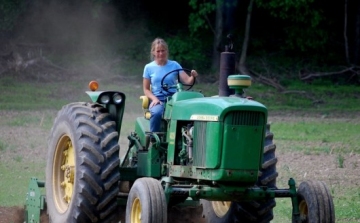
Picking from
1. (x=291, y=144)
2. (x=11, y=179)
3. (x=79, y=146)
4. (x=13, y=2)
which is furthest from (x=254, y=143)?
(x=13, y=2)

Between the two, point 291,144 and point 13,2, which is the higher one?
point 13,2

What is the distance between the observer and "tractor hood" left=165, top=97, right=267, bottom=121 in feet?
26.8

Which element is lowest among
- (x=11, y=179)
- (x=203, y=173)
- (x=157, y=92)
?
(x=11, y=179)

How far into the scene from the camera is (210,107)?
8336 millimetres

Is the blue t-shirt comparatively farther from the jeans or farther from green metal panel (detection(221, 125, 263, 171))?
green metal panel (detection(221, 125, 263, 171))

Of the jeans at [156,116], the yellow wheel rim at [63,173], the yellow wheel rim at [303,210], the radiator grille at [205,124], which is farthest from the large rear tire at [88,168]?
the yellow wheel rim at [303,210]

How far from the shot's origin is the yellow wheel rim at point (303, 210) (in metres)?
8.55

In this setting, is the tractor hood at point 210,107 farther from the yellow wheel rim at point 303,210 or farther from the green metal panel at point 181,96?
the yellow wheel rim at point 303,210

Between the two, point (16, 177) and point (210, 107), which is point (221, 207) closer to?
point (210, 107)

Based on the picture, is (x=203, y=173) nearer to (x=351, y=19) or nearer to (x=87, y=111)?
(x=87, y=111)

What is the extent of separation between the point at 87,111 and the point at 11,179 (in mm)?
4237

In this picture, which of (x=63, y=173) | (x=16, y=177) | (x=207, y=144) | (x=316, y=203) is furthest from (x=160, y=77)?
(x=16, y=177)

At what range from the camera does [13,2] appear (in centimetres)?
2548

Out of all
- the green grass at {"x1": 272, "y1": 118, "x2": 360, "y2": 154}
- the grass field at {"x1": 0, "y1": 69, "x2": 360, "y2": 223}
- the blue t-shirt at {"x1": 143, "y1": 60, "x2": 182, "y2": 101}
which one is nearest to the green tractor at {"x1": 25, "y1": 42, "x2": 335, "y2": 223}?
the blue t-shirt at {"x1": 143, "y1": 60, "x2": 182, "y2": 101}
